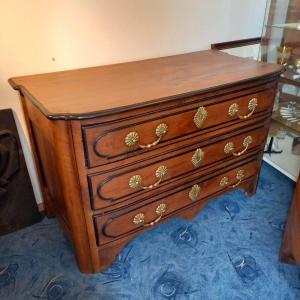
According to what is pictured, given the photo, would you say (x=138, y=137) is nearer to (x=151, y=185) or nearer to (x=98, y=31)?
(x=151, y=185)

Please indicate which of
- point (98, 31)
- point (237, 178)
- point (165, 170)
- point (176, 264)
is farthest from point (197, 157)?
point (98, 31)

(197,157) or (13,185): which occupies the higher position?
(197,157)

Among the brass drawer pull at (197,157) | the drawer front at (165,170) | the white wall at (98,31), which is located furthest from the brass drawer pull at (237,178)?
the white wall at (98,31)

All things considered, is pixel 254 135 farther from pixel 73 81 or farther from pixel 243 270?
pixel 73 81

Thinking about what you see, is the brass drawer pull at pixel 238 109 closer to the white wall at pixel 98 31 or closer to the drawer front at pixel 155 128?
the drawer front at pixel 155 128

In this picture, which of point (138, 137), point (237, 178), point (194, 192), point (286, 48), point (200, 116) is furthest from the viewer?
point (286, 48)

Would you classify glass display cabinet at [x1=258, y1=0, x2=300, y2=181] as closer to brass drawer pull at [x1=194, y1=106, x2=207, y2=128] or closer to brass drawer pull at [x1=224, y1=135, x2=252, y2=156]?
brass drawer pull at [x1=224, y1=135, x2=252, y2=156]

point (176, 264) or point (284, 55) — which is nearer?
point (176, 264)

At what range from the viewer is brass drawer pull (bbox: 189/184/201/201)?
1465 mm

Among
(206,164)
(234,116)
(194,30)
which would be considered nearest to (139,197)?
(206,164)

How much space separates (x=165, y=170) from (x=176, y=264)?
0.49 m

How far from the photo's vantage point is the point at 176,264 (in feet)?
4.71

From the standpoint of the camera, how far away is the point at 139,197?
1279 millimetres

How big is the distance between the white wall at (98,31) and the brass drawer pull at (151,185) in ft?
2.24
